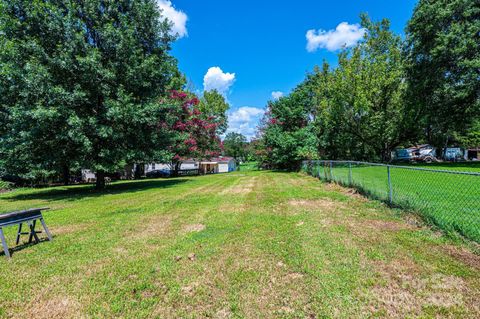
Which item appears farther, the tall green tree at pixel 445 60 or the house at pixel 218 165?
the house at pixel 218 165

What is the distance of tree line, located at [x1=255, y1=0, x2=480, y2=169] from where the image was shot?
1722 centimetres

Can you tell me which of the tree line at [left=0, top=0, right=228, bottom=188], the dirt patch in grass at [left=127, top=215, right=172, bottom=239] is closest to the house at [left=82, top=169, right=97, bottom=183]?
the tree line at [left=0, top=0, right=228, bottom=188]

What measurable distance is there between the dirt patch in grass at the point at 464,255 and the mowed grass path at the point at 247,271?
1 centimetres

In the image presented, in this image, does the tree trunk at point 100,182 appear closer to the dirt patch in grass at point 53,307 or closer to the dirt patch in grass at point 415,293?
the dirt patch in grass at point 53,307

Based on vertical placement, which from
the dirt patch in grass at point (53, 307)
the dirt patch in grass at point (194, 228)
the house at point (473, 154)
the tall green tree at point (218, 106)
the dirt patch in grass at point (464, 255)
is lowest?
the dirt patch in grass at point (53, 307)

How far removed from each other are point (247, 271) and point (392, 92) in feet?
83.2

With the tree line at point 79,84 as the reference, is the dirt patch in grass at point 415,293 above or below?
below

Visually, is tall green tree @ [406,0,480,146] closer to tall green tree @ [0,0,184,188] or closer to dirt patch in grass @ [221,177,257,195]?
dirt patch in grass @ [221,177,257,195]

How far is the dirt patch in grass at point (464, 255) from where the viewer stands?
317cm

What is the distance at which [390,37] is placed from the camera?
22938 mm

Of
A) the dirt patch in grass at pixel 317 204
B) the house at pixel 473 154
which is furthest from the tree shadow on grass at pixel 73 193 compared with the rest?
the house at pixel 473 154

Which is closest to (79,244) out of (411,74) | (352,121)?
(352,121)

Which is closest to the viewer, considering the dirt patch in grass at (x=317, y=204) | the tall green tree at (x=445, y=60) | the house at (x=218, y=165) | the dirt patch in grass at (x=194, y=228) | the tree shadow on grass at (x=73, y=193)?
the dirt patch in grass at (x=194, y=228)

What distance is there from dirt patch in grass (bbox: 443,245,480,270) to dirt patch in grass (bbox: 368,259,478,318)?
0.58m
